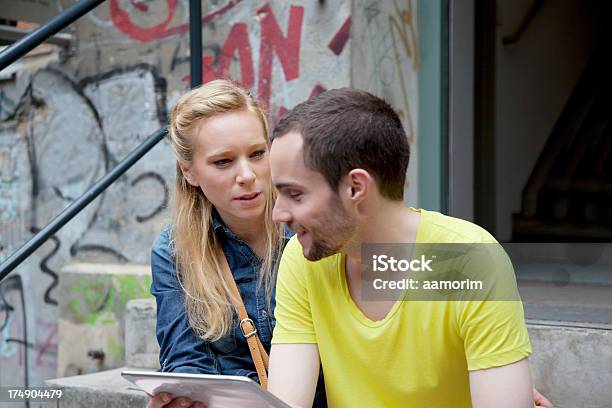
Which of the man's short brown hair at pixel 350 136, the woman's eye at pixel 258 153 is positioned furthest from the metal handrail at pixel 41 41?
the man's short brown hair at pixel 350 136

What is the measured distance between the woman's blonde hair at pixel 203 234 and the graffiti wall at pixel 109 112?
1.46 meters

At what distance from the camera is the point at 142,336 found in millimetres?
→ 3920

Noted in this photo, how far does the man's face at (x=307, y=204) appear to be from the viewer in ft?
6.07

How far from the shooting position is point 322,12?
4.04 m

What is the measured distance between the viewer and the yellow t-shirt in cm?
176

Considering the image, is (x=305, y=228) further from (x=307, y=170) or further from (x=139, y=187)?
(x=139, y=187)

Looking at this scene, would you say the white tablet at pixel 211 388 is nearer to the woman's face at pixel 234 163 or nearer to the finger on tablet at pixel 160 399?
the finger on tablet at pixel 160 399

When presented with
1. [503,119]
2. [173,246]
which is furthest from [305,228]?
[503,119]

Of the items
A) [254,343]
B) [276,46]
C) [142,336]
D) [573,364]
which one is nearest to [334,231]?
[254,343]

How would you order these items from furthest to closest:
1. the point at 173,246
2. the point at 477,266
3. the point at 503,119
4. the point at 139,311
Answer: the point at 503,119 → the point at 139,311 → the point at 173,246 → the point at 477,266

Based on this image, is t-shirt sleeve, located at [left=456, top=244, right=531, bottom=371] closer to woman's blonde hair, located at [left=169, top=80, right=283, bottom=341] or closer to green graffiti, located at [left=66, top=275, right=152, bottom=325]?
woman's blonde hair, located at [left=169, top=80, right=283, bottom=341]

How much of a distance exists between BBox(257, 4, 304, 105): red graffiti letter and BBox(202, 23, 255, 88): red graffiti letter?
0.23ft

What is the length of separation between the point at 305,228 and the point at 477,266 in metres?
0.36

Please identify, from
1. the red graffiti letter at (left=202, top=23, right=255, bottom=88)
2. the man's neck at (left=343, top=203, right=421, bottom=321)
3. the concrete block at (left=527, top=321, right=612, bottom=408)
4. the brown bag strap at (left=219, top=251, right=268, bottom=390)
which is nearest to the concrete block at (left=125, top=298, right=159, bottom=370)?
the red graffiti letter at (left=202, top=23, right=255, bottom=88)
